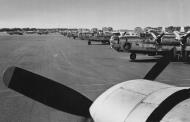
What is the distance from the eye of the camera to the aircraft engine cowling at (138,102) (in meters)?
2.41

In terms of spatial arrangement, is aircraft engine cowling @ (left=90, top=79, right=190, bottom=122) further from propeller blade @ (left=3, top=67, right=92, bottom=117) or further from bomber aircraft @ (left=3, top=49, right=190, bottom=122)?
propeller blade @ (left=3, top=67, right=92, bottom=117)

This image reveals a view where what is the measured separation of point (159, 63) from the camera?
14.1 ft

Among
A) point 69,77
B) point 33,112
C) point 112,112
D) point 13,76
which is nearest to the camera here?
point 112,112

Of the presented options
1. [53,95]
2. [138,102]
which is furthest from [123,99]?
[53,95]

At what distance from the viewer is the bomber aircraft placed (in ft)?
7.82

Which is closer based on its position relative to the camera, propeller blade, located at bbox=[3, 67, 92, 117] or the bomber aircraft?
the bomber aircraft

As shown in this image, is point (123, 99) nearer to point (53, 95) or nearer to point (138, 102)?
point (138, 102)

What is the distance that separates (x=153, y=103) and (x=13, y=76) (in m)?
1.79

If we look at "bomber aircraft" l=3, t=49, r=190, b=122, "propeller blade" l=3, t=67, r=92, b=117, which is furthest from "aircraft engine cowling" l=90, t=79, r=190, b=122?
"propeller blade" l=3, t=67, r=92, b=117

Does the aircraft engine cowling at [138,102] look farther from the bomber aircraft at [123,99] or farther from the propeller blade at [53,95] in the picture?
the propeller blade at [53,95]

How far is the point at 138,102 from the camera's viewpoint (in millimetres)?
2674

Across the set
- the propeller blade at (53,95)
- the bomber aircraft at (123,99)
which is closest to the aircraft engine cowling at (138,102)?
the bomber aircraft at (123,99)

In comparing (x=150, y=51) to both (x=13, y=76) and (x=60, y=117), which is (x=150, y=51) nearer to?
(x=60, y=117)

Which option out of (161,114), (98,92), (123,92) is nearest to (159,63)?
(123,92)
